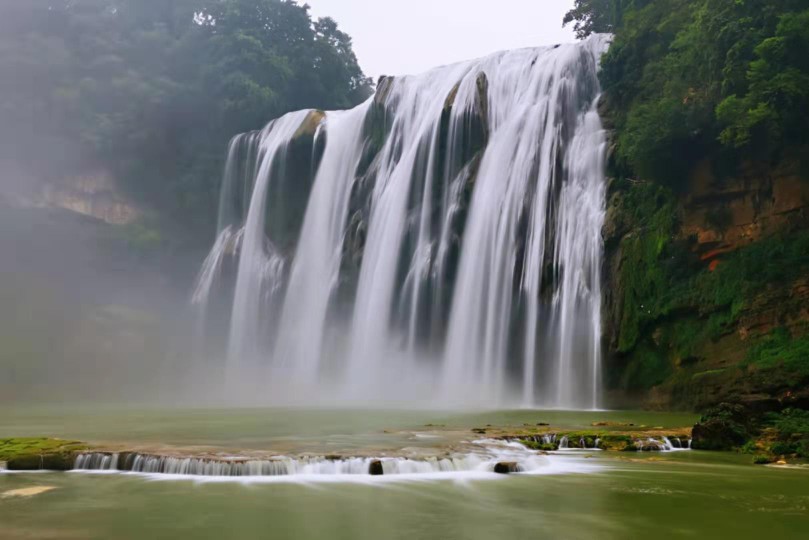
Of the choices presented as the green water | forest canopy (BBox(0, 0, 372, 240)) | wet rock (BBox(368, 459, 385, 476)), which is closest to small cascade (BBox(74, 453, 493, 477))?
wet rock (BBox(368, 459, 385, 476))

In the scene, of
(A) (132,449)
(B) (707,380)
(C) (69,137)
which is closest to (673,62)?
(B) (707,380)

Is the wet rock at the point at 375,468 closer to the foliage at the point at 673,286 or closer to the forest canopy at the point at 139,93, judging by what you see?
the foliage at the point at 673,286

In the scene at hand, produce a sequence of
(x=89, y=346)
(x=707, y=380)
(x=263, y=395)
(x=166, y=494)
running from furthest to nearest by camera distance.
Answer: (x=89, y=346), (x=263, y=395), (x=707, y=380), (x=166, y=494)

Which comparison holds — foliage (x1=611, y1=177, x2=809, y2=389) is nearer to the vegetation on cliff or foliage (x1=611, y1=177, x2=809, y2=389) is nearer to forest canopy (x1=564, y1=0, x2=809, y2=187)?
the vegetation on cliff

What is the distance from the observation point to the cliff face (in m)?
19.0

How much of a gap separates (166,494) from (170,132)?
124ft

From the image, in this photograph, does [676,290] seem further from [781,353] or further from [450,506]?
[450,506]

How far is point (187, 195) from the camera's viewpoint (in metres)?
42.8

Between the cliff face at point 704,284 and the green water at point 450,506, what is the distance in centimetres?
751

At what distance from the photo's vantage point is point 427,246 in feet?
93.7

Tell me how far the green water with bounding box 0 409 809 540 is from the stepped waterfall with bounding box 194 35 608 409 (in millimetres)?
11583

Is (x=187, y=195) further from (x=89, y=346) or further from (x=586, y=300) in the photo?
(x=586, y=300)

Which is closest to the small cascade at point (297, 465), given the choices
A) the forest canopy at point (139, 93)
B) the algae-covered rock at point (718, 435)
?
the algae-covered rock at point (718, 435)

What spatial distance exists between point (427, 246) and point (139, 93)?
23.7 m
